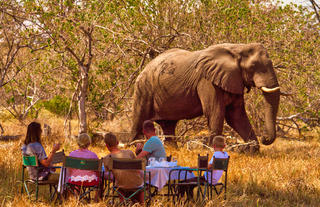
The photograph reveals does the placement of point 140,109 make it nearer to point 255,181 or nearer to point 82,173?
point 255,181

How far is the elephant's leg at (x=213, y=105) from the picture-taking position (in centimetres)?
1002

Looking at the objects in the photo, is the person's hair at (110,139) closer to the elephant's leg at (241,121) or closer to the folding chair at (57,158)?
the folding chair at (57,158)

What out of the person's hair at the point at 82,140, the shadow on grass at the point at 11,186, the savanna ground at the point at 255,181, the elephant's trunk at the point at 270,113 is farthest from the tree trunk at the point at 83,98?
the person's hair at the point at 82,140

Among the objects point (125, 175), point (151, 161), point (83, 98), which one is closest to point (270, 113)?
point (83, 98)

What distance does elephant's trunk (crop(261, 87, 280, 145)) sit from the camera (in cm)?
983

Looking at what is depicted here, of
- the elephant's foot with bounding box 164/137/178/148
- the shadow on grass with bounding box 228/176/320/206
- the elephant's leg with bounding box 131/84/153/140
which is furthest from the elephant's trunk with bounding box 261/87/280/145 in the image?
the elephant's leg with bounding box 131/84/153/140

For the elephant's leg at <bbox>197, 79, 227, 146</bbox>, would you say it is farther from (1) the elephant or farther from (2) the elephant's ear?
(2) the elephant's ear

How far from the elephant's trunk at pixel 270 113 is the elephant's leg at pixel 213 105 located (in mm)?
890

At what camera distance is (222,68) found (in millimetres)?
10078

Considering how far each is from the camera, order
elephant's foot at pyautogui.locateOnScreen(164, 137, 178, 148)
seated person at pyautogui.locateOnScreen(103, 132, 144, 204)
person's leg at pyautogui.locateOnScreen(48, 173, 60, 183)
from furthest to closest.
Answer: elephant's foot at pyautogui.locateOnScreen(164, 137, 178, 148), person's leg at pyautogui.locateOnScreen(48, 173, 60, 183), seated person at pyautogui.locateOnScreen(103, 132, 144, 204)

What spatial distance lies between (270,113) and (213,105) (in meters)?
1.17

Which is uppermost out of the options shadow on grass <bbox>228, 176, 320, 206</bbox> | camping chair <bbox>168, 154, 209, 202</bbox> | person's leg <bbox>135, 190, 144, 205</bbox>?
camping chair <bbox>168, 154, 209, 202</bbox>

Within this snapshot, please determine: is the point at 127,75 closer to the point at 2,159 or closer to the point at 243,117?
the point at 243,117

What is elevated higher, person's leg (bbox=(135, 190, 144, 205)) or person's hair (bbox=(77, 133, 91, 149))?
person's hair (bbox=(77, 133, 91, 149))
